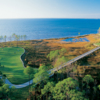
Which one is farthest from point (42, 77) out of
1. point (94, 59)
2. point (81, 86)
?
point (94, 59)

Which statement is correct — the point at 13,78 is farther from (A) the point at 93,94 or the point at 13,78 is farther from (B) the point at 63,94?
(A) the point at 93,94

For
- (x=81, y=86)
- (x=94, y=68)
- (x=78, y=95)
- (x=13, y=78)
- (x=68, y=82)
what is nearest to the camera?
(x=78, y=95)

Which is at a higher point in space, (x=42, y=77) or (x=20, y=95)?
(x=42, y=77)

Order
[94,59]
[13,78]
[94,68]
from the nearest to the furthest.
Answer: [13,78] < [94,68] < [94,59]

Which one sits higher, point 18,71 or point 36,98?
point 18,71

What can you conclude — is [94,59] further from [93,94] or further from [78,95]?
[78,95]

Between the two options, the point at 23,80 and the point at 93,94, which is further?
the point at 23,80

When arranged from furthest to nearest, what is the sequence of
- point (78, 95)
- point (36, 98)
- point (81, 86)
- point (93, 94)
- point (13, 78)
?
point (13, 78)
point (81, 86)
point (93, 94)
point (36, 98)
point (78, 95)

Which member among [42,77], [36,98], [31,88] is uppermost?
[42,77]

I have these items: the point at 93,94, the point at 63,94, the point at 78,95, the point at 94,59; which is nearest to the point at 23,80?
the point at 63,94
